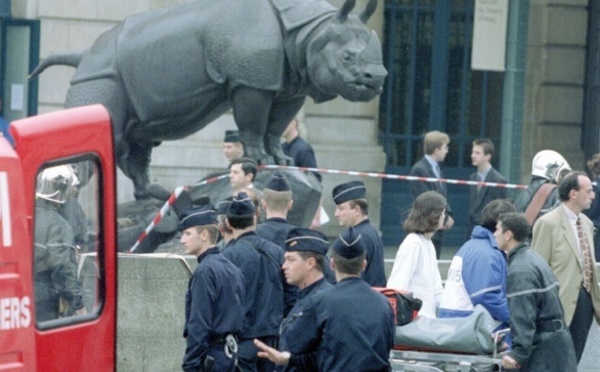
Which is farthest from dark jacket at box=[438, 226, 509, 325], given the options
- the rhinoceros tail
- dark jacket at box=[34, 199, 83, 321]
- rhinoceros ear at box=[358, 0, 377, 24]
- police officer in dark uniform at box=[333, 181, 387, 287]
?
the rhinoceros tail

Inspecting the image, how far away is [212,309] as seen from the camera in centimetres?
917


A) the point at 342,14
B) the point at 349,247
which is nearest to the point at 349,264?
the point at 349,247

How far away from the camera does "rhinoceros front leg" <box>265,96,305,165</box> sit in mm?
13579

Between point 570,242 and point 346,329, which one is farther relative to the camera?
point 570,242

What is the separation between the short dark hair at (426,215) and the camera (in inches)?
420

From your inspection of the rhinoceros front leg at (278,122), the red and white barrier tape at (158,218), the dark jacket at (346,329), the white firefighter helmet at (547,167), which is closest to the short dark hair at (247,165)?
the rhinoceros front leg at (278,122)

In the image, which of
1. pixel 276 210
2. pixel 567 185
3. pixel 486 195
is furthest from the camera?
pixel 486 195

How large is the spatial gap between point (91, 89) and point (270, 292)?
4148 mm

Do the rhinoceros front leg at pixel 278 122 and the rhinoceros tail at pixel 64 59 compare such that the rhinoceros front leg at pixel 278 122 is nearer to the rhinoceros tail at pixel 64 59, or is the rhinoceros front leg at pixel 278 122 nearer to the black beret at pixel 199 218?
the rhinoceros tail at pixel 64 59

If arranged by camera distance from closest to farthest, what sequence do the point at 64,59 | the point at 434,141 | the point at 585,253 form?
1. the point at 585,253
2. the point at 64,59
3. the point at 434,141

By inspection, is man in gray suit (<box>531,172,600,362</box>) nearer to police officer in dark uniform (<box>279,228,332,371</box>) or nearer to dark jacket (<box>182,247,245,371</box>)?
dark jacket (<box>182,247,245,371</box>)

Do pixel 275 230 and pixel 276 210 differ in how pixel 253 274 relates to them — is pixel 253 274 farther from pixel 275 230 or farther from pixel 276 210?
pixel 276 210

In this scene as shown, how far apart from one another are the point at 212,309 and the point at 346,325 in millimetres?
1342

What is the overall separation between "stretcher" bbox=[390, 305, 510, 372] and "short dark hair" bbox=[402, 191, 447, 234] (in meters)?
1.37
